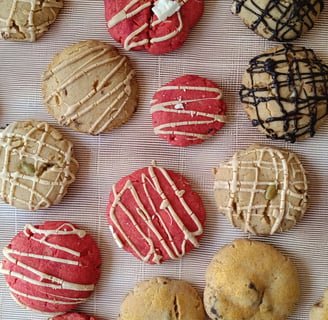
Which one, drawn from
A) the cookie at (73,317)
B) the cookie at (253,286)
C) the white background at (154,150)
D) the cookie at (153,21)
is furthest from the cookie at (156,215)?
the cookie at (153,21)

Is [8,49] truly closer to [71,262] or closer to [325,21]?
[71,262]

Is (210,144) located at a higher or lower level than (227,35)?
lower

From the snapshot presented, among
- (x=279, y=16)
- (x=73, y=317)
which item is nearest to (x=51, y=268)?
(x=73, y=317)

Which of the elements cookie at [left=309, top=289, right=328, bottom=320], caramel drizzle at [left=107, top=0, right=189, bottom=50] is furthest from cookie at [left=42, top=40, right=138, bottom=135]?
cookie at [left=309, top=289, right=328, bottom=320]

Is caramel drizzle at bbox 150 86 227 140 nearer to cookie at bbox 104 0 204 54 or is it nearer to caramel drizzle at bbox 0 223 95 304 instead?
cookie at bbox 104 0 204 54

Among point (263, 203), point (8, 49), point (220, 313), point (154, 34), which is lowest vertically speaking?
point (220, 313)

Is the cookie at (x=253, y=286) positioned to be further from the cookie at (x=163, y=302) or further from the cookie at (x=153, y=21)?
the cookie at (x=153, y=21)

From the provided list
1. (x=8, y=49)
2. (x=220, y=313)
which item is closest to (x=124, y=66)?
(x=8, y=49)
